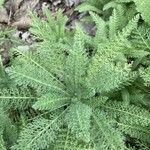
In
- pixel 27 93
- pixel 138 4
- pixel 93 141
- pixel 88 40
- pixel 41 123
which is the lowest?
pixel 93 141

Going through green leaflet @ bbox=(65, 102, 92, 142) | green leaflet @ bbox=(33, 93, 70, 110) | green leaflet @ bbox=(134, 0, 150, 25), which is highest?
green leaflet @ bbox=(134, 0, 150, 25)

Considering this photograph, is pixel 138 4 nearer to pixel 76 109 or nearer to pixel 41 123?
pixel 76 109

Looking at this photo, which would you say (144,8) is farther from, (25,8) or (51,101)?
(25,8)

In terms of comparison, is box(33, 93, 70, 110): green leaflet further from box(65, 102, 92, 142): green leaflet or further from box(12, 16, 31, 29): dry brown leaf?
box(12, 16, 31, 29): dry brown leaf

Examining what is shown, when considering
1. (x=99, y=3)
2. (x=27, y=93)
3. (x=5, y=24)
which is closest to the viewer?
(x=27, y=93)

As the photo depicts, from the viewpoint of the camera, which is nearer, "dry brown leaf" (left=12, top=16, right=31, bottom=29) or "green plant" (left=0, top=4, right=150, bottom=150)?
"green plant" (left=0, top=4, right=150, bottom=150)

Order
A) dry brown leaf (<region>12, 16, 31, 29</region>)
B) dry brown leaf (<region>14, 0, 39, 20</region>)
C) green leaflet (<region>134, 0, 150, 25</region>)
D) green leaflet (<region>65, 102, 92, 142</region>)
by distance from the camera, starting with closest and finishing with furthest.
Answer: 1. green leaflet (<region>65, 102, 92, 142</region>)
2. green leaflet (<region>134, 0, 150, 25</region>)
3. dry brown leaf (<region>12, 16, 31, 29</region>)
4. dry brown leaf (<region>14, 0, 39, 20</region>)

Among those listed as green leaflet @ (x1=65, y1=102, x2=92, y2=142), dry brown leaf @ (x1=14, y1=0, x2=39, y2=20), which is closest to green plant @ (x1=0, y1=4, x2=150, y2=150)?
green leaflet @ (x1=65, y1=102, x2=92, y2=142)

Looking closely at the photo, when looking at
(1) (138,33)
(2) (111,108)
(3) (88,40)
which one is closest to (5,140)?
(2) (111,108)
